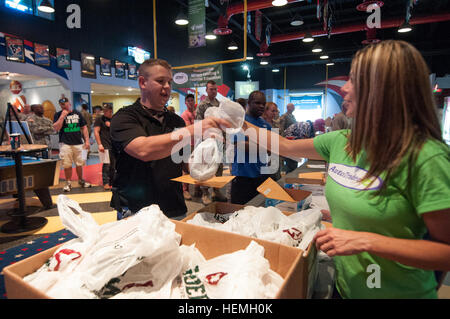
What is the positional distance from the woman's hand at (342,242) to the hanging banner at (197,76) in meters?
5.48

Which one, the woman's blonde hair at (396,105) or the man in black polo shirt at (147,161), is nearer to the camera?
the woman's blonde hair at (396,105)

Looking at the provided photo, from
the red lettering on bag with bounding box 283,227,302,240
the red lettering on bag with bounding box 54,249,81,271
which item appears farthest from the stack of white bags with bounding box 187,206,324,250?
the red lettering on bag with bounding box 54,249,81,271

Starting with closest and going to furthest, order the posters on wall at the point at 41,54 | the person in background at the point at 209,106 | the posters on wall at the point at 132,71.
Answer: the person in background at the point at 209,106 → the posters on wall at the point at 41,54 → the posters on wall at the point at 132,71

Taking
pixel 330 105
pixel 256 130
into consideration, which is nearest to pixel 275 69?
pixel 330 105

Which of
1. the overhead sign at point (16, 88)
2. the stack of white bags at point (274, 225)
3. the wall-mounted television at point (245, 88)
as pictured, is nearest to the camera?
the stack of white bags at point (274, 225)

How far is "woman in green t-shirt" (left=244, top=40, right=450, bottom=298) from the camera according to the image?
0.75 meters

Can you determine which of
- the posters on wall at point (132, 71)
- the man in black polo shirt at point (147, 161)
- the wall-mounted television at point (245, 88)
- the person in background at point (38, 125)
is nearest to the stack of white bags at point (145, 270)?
the man in black polo shirt at point (147, 161)

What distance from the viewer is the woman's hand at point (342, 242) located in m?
0.80

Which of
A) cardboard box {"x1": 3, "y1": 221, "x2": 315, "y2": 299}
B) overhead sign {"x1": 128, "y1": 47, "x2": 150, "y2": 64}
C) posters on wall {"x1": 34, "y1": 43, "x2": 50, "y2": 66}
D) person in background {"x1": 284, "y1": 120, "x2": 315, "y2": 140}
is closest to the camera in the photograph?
cardboard box {"x1": 3, "y1": 221, "x2": 315, "y2": 299}

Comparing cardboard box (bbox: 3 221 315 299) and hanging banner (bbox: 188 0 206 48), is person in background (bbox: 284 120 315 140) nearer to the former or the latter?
hanging banner (bbox: 188 0 206 48)

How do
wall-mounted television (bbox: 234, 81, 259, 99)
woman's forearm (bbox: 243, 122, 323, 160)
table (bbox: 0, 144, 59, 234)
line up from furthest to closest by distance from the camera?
wall-mounted television (bbox: 234, 81, 259, 99)
table (bbox: 0, 144, 59, 234)
woman's forearm (bbox: 243, 122, 323, 160)

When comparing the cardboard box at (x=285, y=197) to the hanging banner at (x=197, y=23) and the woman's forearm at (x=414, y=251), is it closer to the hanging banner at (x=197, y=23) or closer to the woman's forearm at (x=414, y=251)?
the woman's forearm at (x=414, y=251)

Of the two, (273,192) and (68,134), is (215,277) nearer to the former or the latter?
(273,192)

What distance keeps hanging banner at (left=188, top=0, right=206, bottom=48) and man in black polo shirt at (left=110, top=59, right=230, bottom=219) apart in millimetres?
4249
